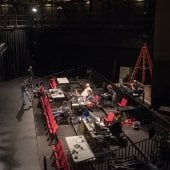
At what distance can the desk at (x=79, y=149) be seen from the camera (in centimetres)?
1219

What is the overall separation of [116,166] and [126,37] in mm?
16104

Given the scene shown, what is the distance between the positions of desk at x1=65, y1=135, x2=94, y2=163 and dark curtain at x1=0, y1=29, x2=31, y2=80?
57.4ft

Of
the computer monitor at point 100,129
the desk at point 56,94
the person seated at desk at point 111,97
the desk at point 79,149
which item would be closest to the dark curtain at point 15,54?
the desk at point 56,94

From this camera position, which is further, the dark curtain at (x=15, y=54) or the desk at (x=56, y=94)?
the dark curtain at (x=15, y=54)

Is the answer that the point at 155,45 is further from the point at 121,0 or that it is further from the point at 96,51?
the point at 96,51

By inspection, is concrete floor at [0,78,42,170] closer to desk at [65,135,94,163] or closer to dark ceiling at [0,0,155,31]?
desk at [65,135,94,163]

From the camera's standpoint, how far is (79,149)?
12.8 meters

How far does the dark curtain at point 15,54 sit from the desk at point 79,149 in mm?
17497

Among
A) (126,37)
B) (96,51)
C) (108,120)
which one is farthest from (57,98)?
(96,51)

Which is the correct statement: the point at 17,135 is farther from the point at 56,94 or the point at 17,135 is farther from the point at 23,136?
the point at 56,94

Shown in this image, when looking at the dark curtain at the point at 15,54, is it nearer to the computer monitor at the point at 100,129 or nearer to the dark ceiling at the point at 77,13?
the dark ceiling at the point at 77,13

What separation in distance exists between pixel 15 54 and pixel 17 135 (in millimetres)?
14383

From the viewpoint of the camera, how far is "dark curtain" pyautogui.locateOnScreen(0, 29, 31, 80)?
29547 millimetres

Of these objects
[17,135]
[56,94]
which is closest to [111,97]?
[56,94]
